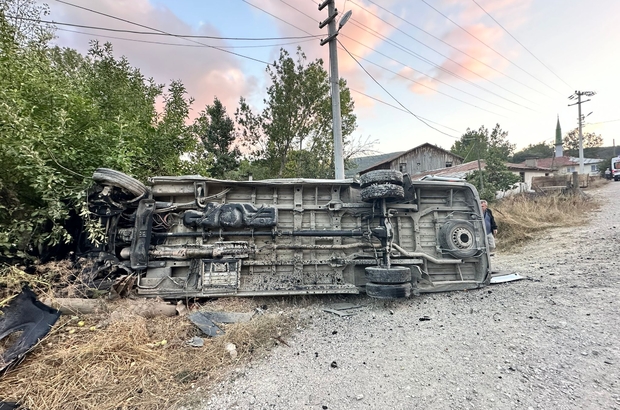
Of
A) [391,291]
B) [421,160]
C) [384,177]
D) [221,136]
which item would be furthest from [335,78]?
[421,160]

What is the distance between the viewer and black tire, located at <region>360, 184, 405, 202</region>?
13.5 ft

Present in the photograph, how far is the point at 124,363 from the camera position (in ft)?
8.32

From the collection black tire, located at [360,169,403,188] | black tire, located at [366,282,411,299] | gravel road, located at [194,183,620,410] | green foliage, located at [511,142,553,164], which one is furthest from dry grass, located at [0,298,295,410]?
green foliage, located at [511,142,553,164]

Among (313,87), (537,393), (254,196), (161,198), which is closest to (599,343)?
(537,393)

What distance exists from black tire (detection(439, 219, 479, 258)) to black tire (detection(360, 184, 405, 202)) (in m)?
1.06

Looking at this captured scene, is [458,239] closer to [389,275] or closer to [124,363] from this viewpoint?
[389,275]

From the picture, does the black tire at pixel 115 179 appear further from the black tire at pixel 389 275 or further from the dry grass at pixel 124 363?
the black tire at pixel 389 275

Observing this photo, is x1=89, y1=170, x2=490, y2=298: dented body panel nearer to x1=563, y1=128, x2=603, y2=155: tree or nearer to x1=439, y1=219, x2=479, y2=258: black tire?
x1=439, y1=219, x2=479, y2=258: black tire

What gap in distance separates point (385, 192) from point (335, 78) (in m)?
5.84

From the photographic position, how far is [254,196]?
4.56m

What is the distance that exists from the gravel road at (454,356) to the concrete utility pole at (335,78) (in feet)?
16.2

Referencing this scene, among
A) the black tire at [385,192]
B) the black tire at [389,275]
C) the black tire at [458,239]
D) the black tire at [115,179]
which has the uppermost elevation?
the black tire at [115,179]

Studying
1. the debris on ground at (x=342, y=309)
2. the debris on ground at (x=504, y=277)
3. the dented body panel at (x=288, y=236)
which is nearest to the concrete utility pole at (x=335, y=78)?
the dented body panel at (x=288, y=236)

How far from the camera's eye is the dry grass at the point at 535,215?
896 centimetres
